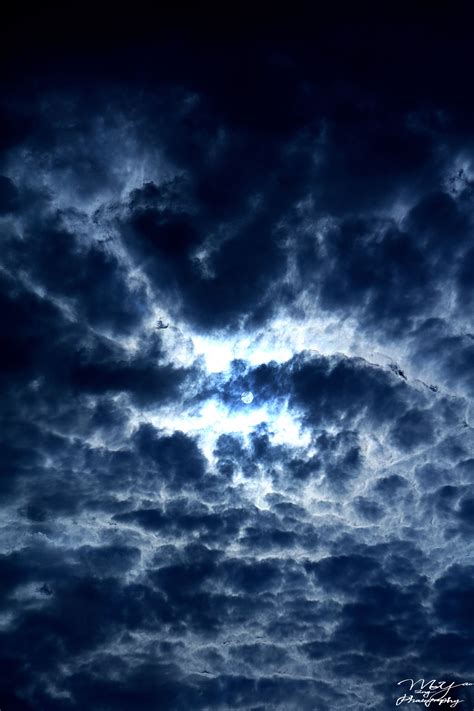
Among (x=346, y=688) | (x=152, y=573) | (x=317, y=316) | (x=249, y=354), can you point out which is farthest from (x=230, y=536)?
(x=346, y=688)

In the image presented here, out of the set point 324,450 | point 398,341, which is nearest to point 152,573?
point 324,450

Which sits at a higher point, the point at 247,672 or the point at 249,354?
the point at 249,354

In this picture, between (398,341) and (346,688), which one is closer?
(398,341)

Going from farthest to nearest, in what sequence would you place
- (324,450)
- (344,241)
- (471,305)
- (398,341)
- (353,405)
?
(324,450)
(353,405)
(398,341)
(471,305)
(344,241)

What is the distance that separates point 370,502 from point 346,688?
1308 cm

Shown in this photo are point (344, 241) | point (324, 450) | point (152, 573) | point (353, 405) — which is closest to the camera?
point (344, 241)

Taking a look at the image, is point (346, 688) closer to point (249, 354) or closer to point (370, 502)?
point (370, 502)

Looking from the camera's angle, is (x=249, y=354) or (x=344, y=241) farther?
(x=249, y=354)

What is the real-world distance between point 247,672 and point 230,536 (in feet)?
30.7

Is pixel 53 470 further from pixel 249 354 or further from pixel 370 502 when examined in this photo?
pixel 370 502

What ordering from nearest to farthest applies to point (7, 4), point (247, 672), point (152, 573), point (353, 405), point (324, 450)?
point (7, 4) → point (353, 405) → point (324, 450) → point (152, 573) → point (247, 672)

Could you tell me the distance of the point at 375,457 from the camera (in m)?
14.6

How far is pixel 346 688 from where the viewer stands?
2005 cm

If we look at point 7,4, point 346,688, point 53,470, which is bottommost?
point 346,688
